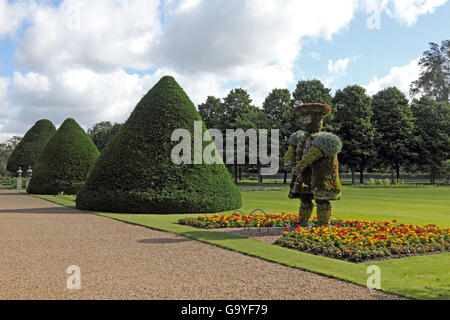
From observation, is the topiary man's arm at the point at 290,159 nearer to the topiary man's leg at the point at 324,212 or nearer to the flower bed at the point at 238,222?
the topiary man's leg at the point at 324,212

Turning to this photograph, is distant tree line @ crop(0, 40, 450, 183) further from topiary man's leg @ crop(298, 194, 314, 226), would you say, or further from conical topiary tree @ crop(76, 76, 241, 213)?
topiary man's leg @ crop(298, 194, 314, 226)

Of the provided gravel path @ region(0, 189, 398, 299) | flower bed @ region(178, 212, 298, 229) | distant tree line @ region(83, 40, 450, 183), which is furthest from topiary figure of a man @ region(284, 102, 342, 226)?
distant tree line @ region(83, 40, 450, 183)

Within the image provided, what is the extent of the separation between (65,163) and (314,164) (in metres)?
20.9

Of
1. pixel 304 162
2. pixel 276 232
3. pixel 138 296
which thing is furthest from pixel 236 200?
pixel 138 296

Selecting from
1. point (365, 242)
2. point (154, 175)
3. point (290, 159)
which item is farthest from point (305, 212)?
point (154, 175)

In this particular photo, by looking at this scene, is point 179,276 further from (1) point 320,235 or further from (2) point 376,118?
(2) point 376,118

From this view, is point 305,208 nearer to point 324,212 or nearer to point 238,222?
point 324,212

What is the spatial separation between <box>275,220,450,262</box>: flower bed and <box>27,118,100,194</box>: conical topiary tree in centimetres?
2056

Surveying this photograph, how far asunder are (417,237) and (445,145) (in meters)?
45.3

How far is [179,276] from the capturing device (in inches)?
238

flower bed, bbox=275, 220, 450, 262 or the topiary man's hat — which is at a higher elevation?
the topiary man's hat

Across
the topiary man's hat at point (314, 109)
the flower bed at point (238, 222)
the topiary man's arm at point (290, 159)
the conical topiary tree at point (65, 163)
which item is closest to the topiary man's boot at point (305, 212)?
the flower bed at point (238, 222)

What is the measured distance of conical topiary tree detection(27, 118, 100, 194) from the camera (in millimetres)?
25984
